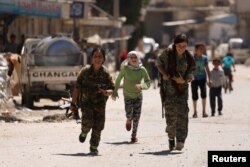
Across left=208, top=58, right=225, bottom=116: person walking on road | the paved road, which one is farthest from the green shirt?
left=208, top=58, right=225, bottom=116: person walking on road

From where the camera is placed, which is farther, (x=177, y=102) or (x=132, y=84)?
(x=132, y=84)

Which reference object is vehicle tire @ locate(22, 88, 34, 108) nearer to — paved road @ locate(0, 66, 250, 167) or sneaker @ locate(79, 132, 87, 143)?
A: paved road @ locate(0, 66, 250, 167)

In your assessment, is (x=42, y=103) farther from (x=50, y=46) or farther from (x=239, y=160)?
(x=239, y=160)

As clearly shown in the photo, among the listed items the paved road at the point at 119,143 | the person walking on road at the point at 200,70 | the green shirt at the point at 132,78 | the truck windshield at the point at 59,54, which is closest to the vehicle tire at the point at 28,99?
the truck windshield at the point at 59,54

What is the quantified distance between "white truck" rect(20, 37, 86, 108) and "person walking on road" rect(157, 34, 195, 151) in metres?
11.3

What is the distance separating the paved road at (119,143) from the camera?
12203 millimetres

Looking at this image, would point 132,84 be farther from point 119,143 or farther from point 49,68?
point 49,68

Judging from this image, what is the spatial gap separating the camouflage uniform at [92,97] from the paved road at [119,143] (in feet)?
1.41

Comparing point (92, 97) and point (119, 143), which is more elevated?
point (92, 97)

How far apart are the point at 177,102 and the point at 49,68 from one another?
39.7 feet

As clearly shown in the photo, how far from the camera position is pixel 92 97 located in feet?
43.9

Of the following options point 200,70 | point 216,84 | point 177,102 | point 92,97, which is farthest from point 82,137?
point 216,84

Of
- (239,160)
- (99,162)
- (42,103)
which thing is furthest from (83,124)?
(42,103)

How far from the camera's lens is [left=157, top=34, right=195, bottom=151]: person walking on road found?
13.5 meters
